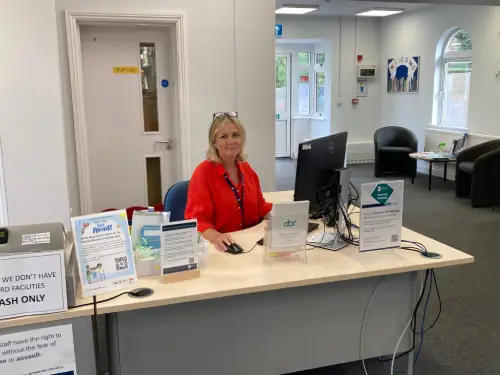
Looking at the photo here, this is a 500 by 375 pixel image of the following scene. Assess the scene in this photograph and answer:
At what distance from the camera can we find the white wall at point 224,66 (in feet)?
15.0

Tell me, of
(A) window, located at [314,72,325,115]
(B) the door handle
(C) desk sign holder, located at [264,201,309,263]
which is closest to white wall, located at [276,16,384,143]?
(A) window, located at [314,72,325,115]

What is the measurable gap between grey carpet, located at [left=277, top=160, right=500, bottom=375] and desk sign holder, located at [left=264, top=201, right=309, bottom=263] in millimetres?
885

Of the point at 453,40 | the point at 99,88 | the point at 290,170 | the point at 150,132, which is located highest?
the point at 453,40

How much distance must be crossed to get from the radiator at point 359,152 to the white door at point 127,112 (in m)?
5.38

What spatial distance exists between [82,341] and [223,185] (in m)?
1.14

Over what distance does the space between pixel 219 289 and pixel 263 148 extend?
10.6ft

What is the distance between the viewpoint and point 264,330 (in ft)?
6.98

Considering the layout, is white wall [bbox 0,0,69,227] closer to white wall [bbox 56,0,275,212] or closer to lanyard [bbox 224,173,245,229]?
white wall [bbox 56,0,275,212]

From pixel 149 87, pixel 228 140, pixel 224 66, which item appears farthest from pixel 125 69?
pixel 228 140

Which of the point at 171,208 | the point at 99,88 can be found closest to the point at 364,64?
the point at 99,88

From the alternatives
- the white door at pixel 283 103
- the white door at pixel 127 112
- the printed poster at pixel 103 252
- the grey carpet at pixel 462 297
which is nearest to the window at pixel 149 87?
the white door at pixel 127 112

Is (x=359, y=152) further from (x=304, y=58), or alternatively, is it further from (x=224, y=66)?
(x=224, y=66)

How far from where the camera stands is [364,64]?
9.49m

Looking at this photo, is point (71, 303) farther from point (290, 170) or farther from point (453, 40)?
point (453, 40)
